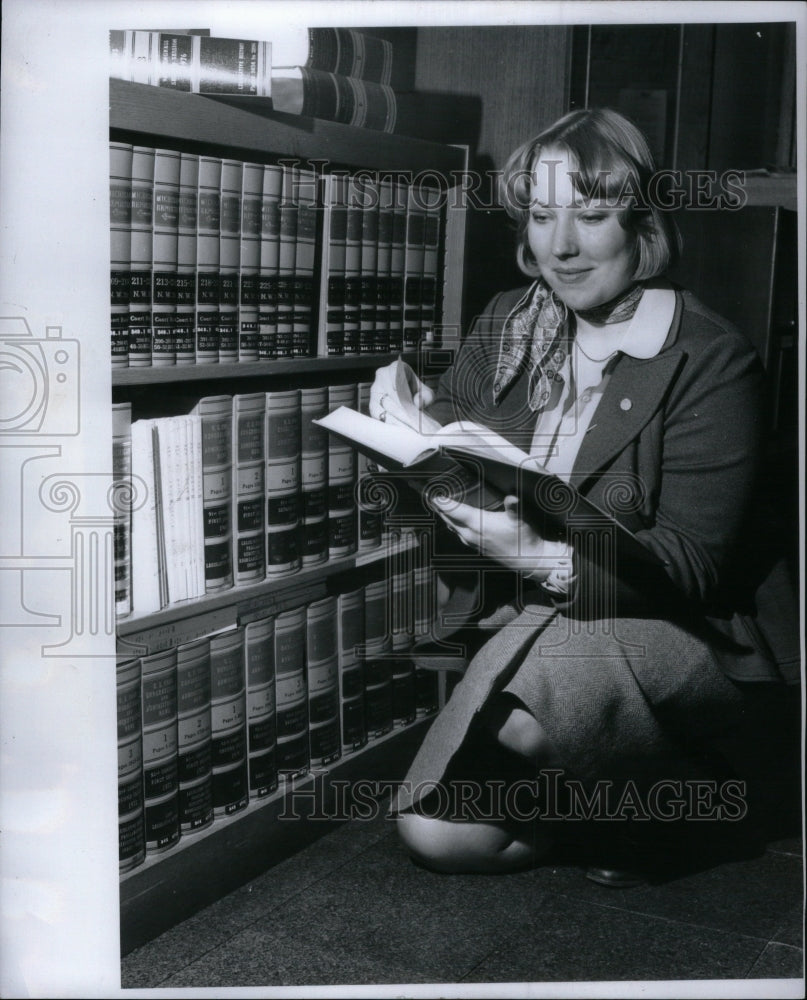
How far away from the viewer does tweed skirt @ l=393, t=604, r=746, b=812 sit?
5.02 ft

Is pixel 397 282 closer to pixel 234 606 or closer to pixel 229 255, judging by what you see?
pixel 229 255

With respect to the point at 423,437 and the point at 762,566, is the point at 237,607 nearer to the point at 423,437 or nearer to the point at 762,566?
the point at 423,437

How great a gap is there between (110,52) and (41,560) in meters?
0.66

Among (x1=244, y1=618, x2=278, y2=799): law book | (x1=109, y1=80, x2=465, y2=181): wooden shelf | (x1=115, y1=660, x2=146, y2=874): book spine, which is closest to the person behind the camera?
(x1=109, y1=80, x2=465, y2=181): wooden shelf

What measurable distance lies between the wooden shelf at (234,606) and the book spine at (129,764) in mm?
38

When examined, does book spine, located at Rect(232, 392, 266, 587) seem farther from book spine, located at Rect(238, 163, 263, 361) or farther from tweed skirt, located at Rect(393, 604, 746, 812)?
tweed skirt, located at Rect(393, 604, 746, 812)

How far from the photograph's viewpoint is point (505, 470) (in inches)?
57.5

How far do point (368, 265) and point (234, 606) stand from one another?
525 mm

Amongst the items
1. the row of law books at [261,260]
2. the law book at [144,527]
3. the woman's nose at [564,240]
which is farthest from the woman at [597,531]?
the law book at [144,527]

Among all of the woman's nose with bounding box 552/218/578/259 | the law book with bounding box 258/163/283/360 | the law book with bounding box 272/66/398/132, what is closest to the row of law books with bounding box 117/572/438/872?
the law book with bounding box 258/163/283/360

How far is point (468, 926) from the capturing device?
1.55 meters

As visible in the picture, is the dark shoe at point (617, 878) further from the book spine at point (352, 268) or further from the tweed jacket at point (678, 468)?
the book spine at point (352, 268)

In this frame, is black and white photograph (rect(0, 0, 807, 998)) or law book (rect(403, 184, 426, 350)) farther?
law book (rect(403, 184, 426, 350))

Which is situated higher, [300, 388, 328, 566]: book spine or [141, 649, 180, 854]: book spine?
[300, 388, 328, 566]: book spine
